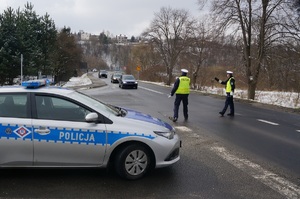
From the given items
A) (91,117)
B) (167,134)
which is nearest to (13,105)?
(91,117)

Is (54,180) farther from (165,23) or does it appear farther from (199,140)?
(165,23)

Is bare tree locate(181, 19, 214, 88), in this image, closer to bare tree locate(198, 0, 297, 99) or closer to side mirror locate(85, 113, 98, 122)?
bare tree locate(198, 0, 297, 99)

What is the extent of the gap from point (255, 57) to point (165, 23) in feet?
93.3

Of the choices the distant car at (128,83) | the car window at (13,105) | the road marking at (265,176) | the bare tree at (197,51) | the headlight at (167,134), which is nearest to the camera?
the road marking at (265,176)

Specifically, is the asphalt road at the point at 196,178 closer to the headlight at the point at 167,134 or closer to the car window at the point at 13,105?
the headlight at the point at 167,134

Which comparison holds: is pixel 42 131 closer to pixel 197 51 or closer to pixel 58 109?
pixel 58 109

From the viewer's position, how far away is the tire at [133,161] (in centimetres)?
506

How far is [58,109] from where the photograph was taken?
5.13m

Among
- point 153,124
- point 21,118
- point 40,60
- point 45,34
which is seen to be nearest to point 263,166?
point 153,124

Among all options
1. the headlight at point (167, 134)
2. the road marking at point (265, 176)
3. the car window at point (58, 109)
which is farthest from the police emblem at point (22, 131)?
the road marking at point (265, 176)

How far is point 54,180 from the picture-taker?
5.07 meters

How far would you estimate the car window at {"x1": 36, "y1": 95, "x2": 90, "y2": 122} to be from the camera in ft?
16.6

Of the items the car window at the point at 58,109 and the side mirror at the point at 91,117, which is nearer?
the side mirror at the point at 91,117

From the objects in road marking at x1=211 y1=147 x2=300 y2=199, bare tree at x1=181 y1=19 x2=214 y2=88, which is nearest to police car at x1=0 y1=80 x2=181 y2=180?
road marking at x1=211 y1=147 x2=300 y2=199
